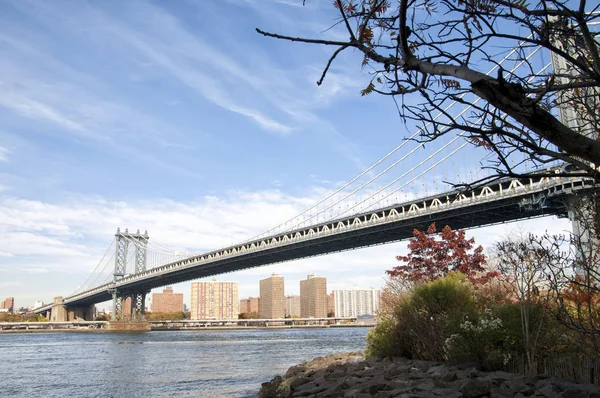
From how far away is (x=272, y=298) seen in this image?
133 meters

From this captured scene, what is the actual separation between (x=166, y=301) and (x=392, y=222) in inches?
5485

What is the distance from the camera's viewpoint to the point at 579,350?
773 centimetres

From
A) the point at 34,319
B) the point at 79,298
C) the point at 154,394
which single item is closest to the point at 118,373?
the point at 154,394

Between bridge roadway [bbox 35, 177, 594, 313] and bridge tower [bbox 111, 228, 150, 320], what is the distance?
13.6 m

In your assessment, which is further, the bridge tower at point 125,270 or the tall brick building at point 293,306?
the tall brick building at point 293,306

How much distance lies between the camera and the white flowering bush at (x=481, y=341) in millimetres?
8867

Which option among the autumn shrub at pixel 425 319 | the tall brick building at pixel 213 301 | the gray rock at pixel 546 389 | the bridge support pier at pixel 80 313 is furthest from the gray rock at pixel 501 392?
the tall brick building at pixel 213 301

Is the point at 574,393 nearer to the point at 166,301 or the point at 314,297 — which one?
the point at 314,297

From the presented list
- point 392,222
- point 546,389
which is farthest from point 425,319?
point 392,222

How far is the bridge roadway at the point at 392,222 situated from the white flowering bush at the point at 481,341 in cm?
883

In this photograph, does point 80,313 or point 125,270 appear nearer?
point 125,270

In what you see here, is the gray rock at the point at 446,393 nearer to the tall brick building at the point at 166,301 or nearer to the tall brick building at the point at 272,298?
the tall brick building at the point at 272,298

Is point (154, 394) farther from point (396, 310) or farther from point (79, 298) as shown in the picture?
point (79, 298)

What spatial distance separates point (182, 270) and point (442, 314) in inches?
2037
